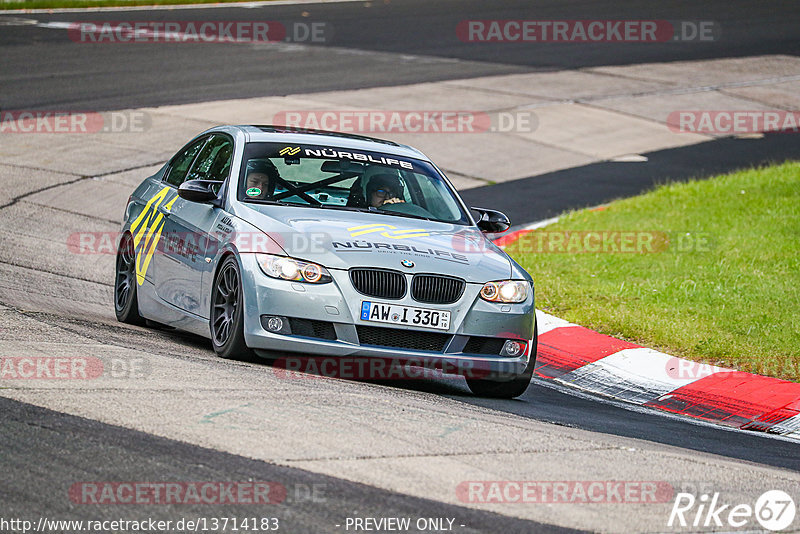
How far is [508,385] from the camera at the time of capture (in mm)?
7828

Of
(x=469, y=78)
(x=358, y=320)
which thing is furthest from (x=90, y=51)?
(x=358, y=320)

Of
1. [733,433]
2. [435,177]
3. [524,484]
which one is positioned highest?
[435,177]

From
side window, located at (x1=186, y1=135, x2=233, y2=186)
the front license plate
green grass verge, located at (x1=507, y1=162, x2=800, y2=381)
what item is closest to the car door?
side window, located at (x1=186, y1=135, x2=233, y2=186)

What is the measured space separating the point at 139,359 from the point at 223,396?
3.11 ft

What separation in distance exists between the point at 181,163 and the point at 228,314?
92.9 inches

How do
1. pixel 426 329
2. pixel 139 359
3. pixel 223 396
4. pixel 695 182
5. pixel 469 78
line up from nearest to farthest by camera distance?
pixel 223 396 < pixel 139 359 < pixel 426 329 < pixel 695 182 < pixel 469 78

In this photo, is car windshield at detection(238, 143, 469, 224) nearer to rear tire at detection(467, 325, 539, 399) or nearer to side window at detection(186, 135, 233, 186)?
side window at detection(186, 135, 233, 186)

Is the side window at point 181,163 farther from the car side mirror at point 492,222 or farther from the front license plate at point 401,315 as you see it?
the front license plate at point 401,315

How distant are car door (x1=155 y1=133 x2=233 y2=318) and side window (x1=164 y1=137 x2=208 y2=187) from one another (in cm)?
13

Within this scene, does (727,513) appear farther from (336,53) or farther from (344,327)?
(336,53)

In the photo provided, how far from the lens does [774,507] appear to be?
5152mm

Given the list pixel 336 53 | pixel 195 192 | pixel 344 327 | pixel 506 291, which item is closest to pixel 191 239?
pixel 195 192

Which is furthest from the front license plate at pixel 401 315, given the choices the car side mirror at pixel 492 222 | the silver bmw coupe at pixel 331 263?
the car side mirror at pixel 492 222

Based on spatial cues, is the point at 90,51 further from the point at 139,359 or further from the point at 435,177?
the point at 139,359
